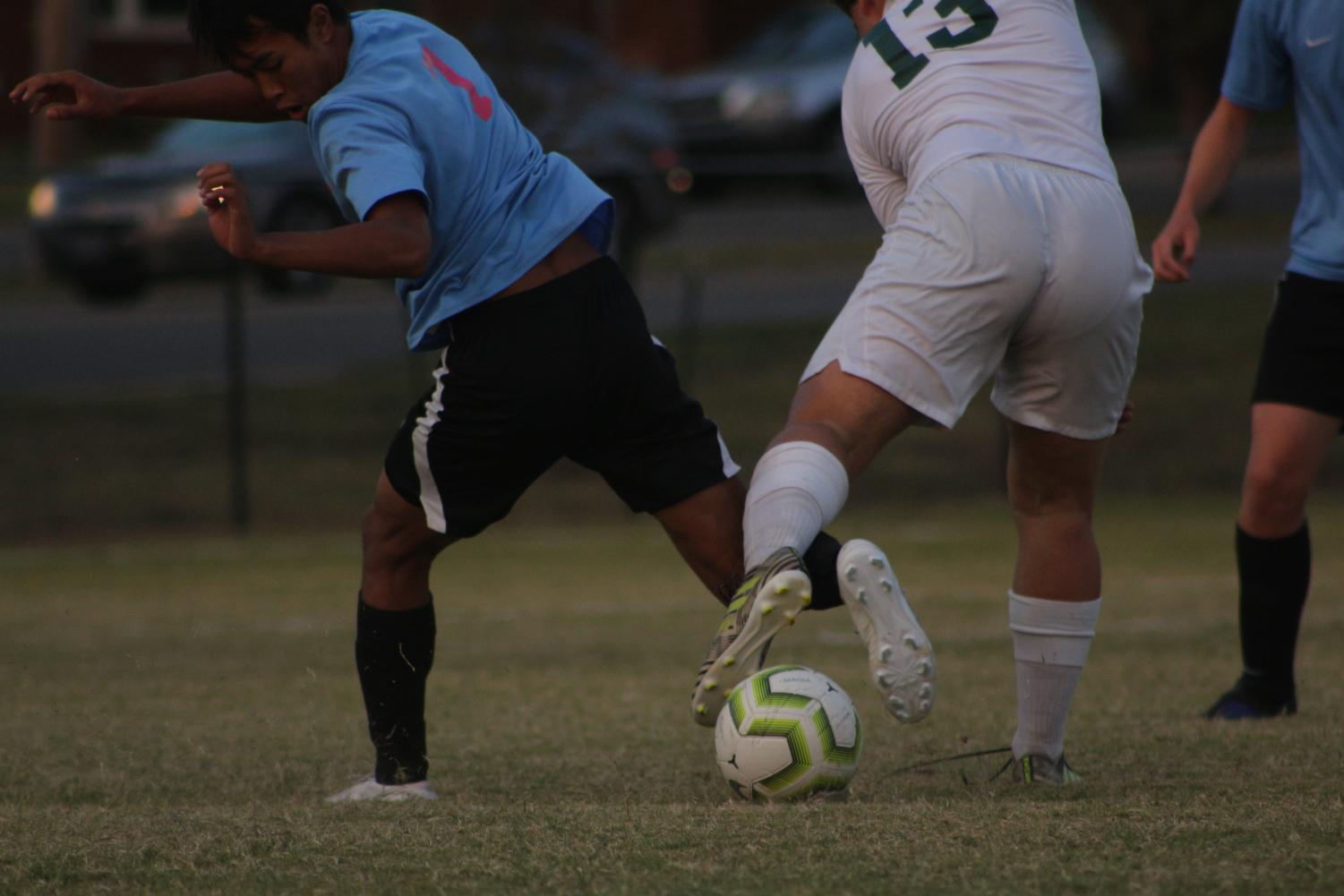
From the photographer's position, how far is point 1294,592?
193 inches

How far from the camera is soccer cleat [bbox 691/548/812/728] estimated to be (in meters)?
3.00

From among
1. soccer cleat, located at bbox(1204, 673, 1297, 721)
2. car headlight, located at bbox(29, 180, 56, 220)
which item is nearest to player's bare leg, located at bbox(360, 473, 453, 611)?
soccer cleat, located at bbox(1204, 673, 1297, 721)

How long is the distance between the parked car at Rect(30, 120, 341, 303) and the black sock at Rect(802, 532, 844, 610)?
10.7 m

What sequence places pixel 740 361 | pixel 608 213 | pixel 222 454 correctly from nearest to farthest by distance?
1. pixel 608 213
2. pixel 222 454
3. pixel 740 361

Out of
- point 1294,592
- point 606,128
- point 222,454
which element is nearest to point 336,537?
point 222,454

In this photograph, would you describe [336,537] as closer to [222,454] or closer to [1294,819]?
[222,454]

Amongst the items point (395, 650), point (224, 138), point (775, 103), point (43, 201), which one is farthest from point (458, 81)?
point (775, 103)

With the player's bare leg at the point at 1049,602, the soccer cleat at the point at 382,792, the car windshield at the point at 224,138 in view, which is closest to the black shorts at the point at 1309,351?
the player's bare leg at the point at 1049,602

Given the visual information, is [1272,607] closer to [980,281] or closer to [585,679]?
[980,281]

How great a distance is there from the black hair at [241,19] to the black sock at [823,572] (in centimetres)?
144

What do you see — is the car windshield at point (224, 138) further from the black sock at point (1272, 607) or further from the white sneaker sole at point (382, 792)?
the white sneaker sole at point (382, 792)

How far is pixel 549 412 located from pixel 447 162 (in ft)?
1.81

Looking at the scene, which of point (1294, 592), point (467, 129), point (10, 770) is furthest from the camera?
point (1294, 592)

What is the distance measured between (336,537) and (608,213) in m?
7.39
